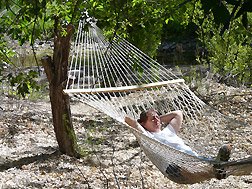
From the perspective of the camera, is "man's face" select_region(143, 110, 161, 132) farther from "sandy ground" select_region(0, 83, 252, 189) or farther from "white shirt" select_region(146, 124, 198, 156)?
"sandy ground" select_region(0, 83, 252, 189)

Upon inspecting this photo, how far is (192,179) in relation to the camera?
2.22 meters

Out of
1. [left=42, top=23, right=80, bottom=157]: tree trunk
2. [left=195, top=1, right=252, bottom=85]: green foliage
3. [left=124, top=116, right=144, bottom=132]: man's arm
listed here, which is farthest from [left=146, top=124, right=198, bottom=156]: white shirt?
[left=195, top=1, right=252, bottom=85]: green foliage

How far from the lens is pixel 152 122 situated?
3.01 meters

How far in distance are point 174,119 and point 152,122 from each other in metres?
0.17

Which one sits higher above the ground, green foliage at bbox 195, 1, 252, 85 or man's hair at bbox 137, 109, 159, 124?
green foliage at bbox 195, 1, 252, 85

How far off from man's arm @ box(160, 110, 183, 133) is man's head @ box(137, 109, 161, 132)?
0.31 ft

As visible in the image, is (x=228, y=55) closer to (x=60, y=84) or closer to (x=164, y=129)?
(x=164, y=129)

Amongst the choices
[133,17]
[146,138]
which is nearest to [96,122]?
[146,138]

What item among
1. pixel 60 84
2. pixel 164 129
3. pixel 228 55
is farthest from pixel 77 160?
pixel 228 55

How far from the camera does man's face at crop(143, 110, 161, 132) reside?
9.82 ft

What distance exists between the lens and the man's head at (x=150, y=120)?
118 inches

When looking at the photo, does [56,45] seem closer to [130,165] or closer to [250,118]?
[130,165]

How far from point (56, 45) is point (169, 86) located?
76cm

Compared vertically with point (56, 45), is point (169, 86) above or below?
below
